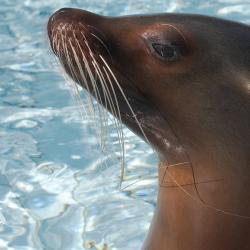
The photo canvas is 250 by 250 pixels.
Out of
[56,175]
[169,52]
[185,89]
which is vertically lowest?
[56,175]

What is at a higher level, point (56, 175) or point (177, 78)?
point (177, 78)

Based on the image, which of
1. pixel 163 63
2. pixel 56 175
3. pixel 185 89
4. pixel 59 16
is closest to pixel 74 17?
pixel 59 16

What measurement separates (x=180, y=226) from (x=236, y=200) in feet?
1.04

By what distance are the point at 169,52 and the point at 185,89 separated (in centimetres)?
14

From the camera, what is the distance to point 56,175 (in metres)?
5.23

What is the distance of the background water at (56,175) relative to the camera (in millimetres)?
4625

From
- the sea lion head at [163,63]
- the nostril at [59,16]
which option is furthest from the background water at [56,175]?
the sea lion head at [163,63]

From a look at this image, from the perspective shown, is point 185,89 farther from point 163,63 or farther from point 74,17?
point 74,17

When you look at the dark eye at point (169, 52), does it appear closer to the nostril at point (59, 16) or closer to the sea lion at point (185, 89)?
the sea lion at point (185, 89)

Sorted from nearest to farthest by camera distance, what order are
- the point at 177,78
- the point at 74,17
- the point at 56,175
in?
the point at 177,78 → the point at 74,17 → the point at 56,175

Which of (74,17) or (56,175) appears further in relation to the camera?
(56,175)

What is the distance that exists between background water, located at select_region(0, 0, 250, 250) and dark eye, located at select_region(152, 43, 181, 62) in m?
0.81

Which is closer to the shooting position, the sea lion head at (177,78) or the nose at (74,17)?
the sea lion head at (177,78)

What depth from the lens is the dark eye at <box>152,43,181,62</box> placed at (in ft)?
9.63
